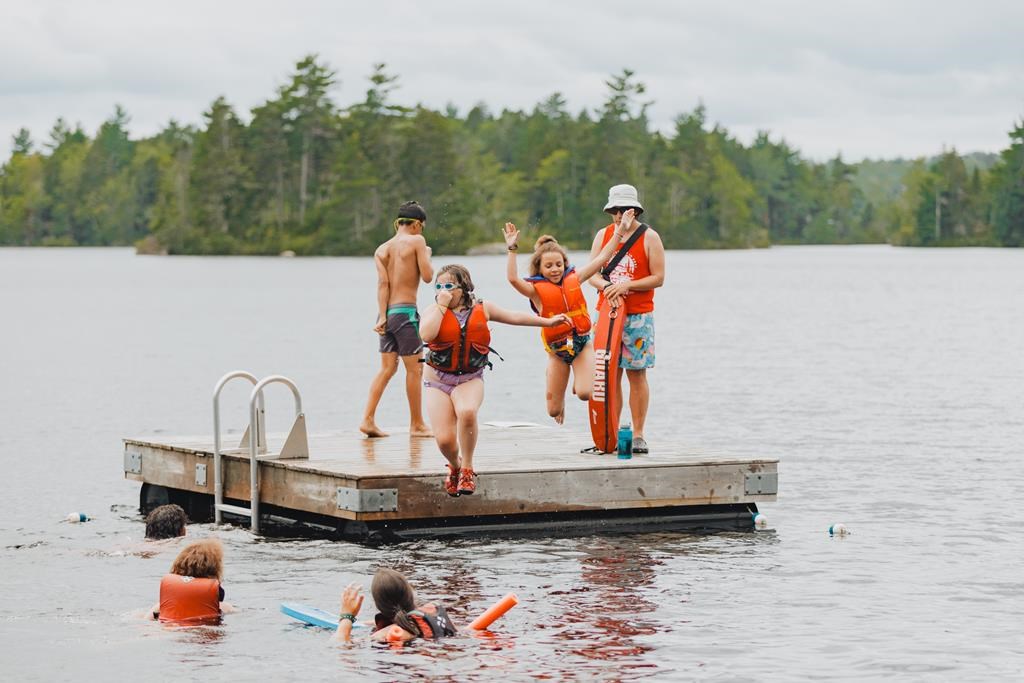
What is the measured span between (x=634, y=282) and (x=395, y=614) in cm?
447

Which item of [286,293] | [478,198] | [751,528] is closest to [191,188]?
[478,198]

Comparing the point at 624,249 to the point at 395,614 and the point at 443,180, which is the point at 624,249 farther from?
the point at 443,180

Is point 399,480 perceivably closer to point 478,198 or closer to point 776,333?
point 776,333

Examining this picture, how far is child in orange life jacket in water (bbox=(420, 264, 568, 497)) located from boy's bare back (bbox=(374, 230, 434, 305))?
2283 millimetres

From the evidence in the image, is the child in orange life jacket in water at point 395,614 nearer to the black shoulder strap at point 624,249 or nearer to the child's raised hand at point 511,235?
the child's raised hand at point 511,235

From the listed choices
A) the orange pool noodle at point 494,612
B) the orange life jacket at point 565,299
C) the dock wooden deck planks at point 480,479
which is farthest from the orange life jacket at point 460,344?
the orange pool noodle at point 494,612

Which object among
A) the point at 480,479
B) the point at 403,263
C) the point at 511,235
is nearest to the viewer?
the point at 511,235

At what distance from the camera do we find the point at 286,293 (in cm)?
8744

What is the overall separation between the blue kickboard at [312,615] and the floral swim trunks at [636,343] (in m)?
3.96

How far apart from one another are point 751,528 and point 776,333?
137 feet

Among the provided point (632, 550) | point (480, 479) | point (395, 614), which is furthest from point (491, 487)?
point (395, 614)

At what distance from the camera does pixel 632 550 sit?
15.1 meters

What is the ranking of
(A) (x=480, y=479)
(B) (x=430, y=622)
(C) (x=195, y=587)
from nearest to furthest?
(B) (x=430, y=622), (C) (x=195, y=587), (A) (x=480, y=479)

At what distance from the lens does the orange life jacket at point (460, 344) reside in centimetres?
1332
